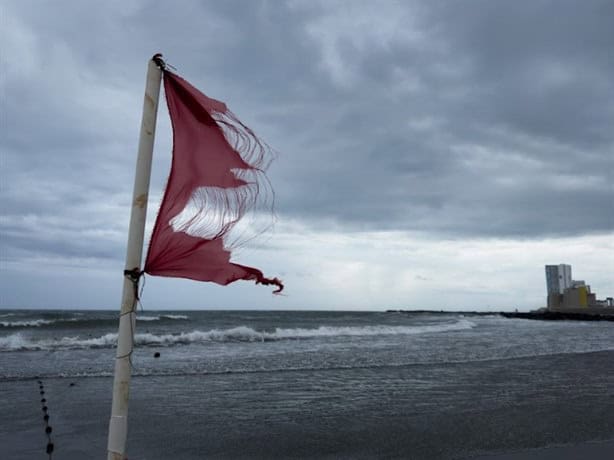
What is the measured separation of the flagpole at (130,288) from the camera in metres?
2.77

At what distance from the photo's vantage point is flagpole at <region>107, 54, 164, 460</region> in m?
2.77

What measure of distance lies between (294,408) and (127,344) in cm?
744

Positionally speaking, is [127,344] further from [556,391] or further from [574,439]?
[556,391]

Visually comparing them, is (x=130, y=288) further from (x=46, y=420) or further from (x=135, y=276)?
(x=46, y=420)

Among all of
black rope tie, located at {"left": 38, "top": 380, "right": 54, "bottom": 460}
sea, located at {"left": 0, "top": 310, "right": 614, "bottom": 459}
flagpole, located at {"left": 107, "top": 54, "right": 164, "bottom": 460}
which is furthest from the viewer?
sea, located at {"left": 0, "top": 310, "right": 614, "bottom": 459}

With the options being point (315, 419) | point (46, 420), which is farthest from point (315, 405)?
point (46, 420)

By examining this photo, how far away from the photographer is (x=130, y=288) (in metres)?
2.85

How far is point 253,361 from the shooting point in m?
17.7

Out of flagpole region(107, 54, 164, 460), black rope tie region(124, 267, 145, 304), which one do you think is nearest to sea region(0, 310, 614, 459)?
flagpole region(107, 54, 164, 460)

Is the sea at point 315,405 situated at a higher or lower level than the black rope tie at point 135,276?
lower

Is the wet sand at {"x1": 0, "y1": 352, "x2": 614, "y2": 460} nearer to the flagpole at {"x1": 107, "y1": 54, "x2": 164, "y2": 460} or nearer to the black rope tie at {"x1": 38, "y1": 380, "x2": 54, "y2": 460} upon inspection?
the black rope tie at {"x1": 38, "y1": 380, "x2": 54, "y2": 460}

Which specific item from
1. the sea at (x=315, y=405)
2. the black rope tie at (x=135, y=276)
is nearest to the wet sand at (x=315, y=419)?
the sea at (x=315, y=405)

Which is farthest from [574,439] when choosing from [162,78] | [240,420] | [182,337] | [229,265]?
[182,337]

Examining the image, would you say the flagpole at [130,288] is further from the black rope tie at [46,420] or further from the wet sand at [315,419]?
the black rope tie at [46,420]
